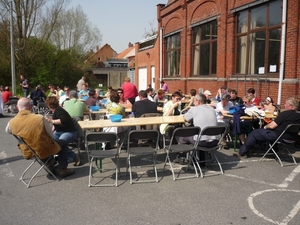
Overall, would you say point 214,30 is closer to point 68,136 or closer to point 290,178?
point 290,178

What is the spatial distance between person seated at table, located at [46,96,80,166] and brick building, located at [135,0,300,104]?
6979 mm

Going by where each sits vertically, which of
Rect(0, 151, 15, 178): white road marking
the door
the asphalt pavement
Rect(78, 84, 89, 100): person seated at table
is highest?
the door

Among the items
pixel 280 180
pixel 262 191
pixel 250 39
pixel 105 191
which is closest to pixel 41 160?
pixel 105 191

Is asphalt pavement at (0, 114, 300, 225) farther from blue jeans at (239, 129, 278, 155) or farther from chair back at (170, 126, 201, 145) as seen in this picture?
chair back at (170, 126, 201, 145)

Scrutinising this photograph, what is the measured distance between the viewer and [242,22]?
12.4 m

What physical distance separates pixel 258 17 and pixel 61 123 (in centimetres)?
899

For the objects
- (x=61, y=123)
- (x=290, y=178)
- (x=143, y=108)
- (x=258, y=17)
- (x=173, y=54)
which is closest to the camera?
(x=290, y=178)

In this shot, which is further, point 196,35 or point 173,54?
point 173,54

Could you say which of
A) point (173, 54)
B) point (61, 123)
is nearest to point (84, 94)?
point (61, 123)

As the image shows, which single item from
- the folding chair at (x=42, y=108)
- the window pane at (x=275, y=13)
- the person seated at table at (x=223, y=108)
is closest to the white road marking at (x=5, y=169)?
the person seated at table at (x=223, y=108)

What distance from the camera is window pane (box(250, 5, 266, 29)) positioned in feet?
36.4

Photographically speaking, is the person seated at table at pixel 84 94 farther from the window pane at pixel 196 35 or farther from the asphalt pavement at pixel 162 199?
the window pane at pixel 196 35

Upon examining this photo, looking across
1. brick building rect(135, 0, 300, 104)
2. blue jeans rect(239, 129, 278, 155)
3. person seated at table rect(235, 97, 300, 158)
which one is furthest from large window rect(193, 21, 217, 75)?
person seated at table rect(235, 97, 300, 158)

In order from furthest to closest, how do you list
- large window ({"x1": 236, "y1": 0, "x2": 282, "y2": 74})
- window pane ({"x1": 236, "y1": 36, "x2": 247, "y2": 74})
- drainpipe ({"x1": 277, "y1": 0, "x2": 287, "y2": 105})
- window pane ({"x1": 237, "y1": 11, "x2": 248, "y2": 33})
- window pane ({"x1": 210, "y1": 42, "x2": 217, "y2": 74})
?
window pane ({"x1": 210, "y1": 42, "x2": 217, "y2": 74}) → window pane ({"x1": 236, "y1": 36, "x2": 247, "y2": 74}) → window pane ({"x1": 237, "y1": 11, "x2": 248, "y2": 33}) → large window ({"x1": 236, "y1": 0, "x2": 282, "y2": 74}) → drainpipe ({"x1": 277, "y1": 0, "x2": 287, "y2": 105})
